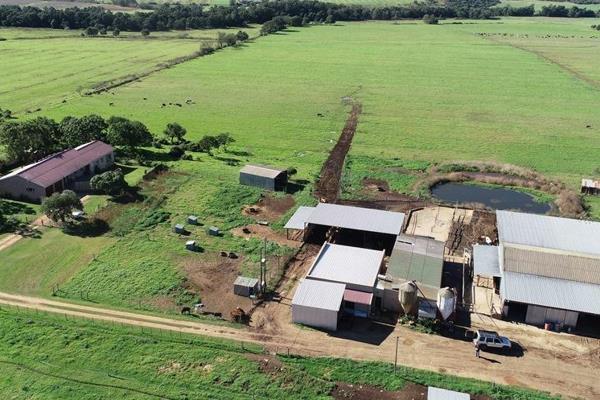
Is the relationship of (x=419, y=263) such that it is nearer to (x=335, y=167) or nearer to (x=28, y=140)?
(x=335, y=167)

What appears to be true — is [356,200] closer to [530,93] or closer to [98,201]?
[98,201]

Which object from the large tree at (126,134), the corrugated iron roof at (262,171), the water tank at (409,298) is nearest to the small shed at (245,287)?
the water tank at (409,298)

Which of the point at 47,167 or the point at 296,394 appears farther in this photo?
the point at 47,167

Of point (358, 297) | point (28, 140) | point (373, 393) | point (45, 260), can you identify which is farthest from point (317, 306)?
point (28, 140)

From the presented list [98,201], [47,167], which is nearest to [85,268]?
[98,201]

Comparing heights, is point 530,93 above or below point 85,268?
above
